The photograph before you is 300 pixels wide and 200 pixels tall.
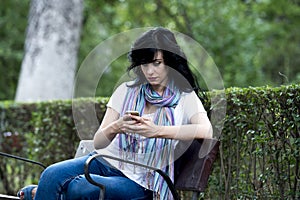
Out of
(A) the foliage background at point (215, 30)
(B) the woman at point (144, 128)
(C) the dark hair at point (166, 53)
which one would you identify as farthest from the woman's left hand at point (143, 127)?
(A) the foliage background at point (215, 30)

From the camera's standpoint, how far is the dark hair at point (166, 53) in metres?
3.59

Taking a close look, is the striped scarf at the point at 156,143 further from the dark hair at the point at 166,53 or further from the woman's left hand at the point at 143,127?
the woman's left hand at the point at 143,127

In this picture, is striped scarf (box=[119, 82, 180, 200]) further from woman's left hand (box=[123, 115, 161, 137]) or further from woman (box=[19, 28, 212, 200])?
woman's left hand (box=[123, 115, 161, 137])

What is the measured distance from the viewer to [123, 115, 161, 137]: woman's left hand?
129 inches

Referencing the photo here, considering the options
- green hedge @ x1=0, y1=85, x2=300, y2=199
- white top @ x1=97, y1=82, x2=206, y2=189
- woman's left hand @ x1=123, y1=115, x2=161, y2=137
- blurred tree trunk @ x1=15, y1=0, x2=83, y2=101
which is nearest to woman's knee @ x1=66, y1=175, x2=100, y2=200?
white top @ x1=97, y1=82, x2=206, y2=189

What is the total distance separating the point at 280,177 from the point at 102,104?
1.86 m

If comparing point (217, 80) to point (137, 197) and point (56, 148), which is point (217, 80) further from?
point (56, 148)

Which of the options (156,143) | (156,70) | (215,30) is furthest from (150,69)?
(215,30)

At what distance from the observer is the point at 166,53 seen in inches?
142

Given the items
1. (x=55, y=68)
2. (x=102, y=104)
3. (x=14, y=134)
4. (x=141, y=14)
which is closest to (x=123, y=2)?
(x=141, y=14)

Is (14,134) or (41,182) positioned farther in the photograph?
(14,134)

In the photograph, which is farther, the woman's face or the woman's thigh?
the woman's face

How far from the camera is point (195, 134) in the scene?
336 centimetres

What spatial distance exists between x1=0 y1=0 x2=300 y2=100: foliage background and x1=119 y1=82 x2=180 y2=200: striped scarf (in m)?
9.35
